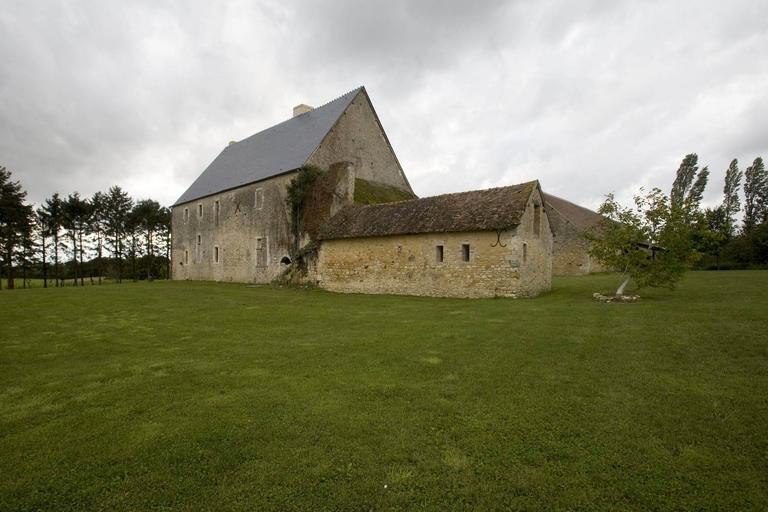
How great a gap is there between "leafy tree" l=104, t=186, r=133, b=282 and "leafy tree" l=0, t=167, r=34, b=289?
896cm

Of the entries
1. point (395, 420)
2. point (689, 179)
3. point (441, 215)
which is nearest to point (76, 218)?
point (441, 215)

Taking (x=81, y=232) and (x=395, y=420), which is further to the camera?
(x=81, y=232)

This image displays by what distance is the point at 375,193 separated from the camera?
2680 centimetres

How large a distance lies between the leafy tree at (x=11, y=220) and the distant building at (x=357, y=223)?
10878 mm

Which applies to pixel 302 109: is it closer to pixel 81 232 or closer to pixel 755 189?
pixel 81 232

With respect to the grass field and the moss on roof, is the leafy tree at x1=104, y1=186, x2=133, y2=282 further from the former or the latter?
the grass field

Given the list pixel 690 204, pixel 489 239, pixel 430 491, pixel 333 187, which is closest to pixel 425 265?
pixel 489 239

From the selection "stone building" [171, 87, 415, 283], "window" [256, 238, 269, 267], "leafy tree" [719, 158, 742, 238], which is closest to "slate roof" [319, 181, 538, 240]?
"stone building" [171, 87, 415, 283]

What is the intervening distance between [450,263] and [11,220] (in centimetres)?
3505

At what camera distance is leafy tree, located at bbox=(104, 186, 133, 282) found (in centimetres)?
4250

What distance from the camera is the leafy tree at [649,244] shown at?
13680 millimetres

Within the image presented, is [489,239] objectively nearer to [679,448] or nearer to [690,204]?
[690,204]

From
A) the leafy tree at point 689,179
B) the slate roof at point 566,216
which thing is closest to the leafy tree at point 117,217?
the slate roof at point 566,216

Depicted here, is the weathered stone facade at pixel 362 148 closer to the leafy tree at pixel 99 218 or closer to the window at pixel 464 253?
the window at pixel 464 253
